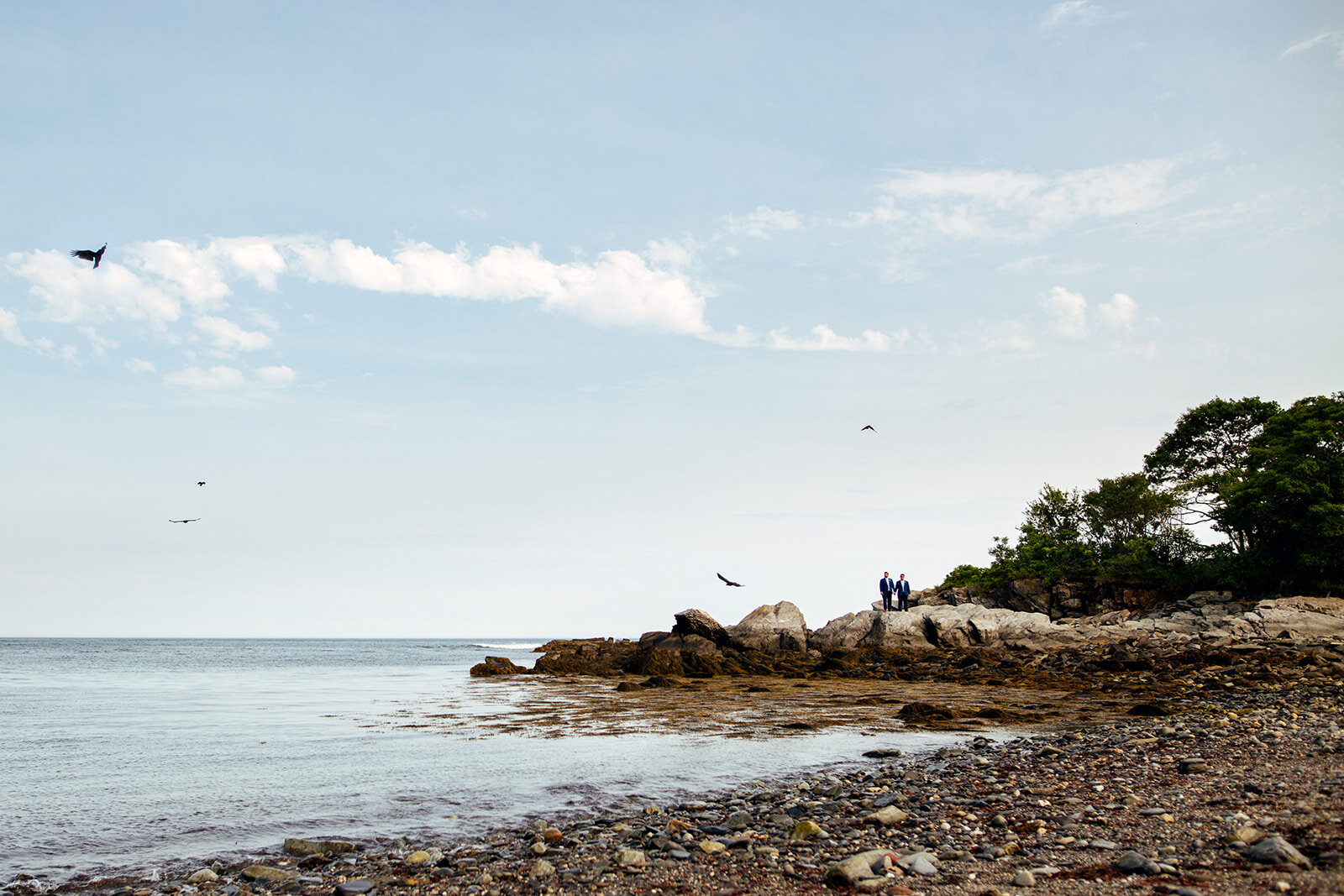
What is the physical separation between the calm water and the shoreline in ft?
3.26

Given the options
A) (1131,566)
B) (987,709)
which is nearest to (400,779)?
(987,709)

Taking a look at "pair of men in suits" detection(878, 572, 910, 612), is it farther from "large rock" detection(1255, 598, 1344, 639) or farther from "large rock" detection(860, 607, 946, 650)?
"large rock" detection(1255, 598, 1344, 639)

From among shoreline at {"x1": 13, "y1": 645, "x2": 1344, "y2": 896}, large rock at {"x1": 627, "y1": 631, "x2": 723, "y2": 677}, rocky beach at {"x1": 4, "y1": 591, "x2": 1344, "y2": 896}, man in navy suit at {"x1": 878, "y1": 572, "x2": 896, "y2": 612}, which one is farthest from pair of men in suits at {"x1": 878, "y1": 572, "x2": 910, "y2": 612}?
shoreline at {"x1": 13, "y1": 645, "x2": 1344, "y2": 896}

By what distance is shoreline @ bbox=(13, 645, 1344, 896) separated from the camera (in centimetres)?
660

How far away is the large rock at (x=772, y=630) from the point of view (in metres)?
48.1

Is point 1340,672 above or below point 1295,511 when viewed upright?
below

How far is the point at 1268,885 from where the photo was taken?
5.66 metres

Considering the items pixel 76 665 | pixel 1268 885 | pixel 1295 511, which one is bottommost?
pixel 76 665

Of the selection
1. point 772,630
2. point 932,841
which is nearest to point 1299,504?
point 772,630

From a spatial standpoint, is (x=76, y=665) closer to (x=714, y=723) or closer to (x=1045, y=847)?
(x=714, y=723)

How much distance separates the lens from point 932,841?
8.10m

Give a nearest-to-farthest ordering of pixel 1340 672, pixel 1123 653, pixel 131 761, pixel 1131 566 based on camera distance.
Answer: pixel 131 761
pixel 1340 672
pixel 1123 653
pixel 1131 566

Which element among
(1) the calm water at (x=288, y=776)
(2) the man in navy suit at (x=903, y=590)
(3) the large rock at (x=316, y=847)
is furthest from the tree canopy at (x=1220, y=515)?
(3) the large rock at (x=316, y=847)

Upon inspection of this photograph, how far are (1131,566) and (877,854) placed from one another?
58.0 m
